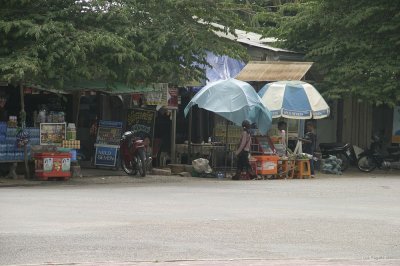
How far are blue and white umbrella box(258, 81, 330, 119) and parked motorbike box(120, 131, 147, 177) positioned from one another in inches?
170

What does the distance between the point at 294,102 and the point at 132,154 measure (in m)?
5.53

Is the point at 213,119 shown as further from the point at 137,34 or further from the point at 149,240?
the point at 149,240

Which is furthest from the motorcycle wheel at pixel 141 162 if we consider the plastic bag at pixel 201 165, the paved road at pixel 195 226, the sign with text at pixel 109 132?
the paved road at pixel 195 226

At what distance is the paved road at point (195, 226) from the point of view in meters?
8.38

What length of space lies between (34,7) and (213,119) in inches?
372

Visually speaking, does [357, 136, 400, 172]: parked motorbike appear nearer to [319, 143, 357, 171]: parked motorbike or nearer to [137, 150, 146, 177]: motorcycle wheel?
[319, 143, 357, 171]: parked motorbike

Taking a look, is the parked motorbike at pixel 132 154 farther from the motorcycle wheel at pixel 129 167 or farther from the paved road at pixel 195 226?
the paved road at pixel 195 226

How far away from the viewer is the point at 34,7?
17.6 metres

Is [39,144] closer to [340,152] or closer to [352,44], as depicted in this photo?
[340,152]

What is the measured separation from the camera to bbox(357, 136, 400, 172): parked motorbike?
25125mm

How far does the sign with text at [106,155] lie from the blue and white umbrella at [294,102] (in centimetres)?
488

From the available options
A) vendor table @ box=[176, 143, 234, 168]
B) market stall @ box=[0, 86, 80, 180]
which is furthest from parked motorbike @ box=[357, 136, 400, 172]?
market stall @ box=[0, 86, 80, 180]

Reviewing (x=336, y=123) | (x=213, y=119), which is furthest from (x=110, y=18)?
(x=336, y=123)

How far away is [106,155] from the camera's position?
21.1m
